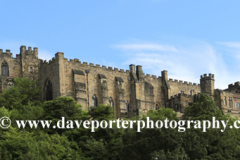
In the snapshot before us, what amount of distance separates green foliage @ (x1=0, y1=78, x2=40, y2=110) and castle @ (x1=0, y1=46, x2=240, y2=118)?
207 cm

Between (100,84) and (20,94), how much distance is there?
13.6 m

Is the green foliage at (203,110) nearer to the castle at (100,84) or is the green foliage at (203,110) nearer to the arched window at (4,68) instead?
the castle at (100,84)

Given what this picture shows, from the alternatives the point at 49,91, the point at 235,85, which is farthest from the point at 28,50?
the point at 235,85

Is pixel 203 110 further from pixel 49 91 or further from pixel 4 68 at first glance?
pixel 4 68

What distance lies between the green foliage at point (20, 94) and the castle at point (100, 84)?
207cm

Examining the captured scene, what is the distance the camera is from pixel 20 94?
254ft

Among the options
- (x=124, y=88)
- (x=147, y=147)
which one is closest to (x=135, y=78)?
(x=124, y=88)

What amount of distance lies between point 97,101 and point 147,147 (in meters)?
34.5

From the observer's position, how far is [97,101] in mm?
80062

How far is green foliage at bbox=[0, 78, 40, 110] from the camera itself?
74750 mm

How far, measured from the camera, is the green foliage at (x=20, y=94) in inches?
2943

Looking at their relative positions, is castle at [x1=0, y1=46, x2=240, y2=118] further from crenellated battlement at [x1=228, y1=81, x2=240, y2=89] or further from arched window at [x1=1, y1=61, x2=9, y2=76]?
crenellated battlement at [x1=228, y1=81, x2=240, y2=89]

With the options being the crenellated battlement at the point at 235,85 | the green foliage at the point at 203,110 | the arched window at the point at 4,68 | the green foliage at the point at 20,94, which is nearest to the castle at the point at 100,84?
the arched window at the point at 4,68

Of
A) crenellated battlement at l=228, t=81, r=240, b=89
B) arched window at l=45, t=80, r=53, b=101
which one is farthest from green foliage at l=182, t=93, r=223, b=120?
crenellated battlement at l=228, t=81, r=240, b=89
